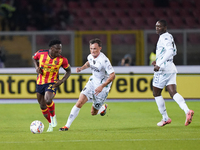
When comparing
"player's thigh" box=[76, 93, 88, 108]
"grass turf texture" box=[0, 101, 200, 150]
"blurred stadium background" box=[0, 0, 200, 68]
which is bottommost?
"grass turf texture" box=[0, 101, 200, 150]

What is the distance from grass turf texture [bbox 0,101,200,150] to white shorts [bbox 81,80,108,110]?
472 mm

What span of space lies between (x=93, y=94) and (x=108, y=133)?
0.88 meters

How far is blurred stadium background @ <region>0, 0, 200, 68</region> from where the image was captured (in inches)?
547

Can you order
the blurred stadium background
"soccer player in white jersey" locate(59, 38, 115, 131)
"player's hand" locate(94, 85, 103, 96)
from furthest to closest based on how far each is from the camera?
the blurred stadium background < "soccer player in white jersey" locate(59, 38, 115, 131) < "player's hand" locate(94, 85, 103, 96)

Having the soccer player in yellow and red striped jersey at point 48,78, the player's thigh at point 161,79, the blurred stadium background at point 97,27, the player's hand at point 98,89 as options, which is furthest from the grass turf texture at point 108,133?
the blurred stadium background at point 97,27

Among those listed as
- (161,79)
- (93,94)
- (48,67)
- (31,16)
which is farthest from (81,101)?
(31,16)

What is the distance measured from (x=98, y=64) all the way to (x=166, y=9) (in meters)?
12.4

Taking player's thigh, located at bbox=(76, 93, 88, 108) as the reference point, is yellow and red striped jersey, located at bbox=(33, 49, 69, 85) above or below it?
above

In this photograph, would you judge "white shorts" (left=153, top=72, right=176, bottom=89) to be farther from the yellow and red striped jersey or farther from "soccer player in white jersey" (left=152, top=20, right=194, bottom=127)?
the yellow and red striped jersey

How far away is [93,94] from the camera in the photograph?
Result: 7582 mm

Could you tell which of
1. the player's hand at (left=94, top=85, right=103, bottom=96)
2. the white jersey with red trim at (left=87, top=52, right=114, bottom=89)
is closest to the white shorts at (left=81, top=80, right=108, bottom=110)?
the white jersey with red trim at (left=87, top=52, right=114, bottom=89)

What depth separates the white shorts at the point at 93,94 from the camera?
750 cm

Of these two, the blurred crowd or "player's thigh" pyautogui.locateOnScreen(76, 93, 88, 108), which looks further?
the blurred crowd

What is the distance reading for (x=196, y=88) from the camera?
1280 centimetres
